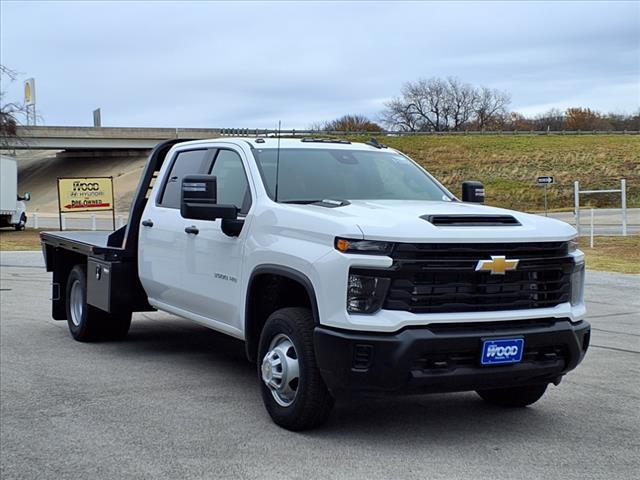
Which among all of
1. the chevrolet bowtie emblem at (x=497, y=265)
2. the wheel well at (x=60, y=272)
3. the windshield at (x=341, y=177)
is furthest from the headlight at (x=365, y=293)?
the wheel well at (x=60, y=272)

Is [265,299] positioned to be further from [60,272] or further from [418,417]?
[60,272]

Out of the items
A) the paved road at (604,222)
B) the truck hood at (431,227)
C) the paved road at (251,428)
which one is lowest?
the paved road at (251,428)

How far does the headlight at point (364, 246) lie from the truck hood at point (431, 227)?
37 millimetres

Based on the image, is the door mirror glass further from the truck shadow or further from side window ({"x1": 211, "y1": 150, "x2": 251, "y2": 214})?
the truck shadow

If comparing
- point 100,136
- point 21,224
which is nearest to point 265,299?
point 21,224

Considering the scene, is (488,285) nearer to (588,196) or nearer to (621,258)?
(621,258)

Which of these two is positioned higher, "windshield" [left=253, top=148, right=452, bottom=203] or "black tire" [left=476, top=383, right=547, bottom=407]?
"windshield" [left=253, top=148, right=452, bottom=203]

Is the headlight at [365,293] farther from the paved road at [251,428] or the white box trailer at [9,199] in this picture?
the white box trailer at [9,199]

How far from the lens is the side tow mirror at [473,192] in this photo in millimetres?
7016

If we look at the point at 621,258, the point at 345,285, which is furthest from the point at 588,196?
the point at 345,285

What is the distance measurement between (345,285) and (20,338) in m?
5.73

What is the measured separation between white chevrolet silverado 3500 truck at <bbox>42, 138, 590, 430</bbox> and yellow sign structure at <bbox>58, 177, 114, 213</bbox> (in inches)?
1014

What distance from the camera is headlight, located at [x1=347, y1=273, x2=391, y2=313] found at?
477 centimetres

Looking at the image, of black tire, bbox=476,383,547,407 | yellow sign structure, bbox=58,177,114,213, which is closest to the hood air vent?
black tire, bbox=476,383,547,407
